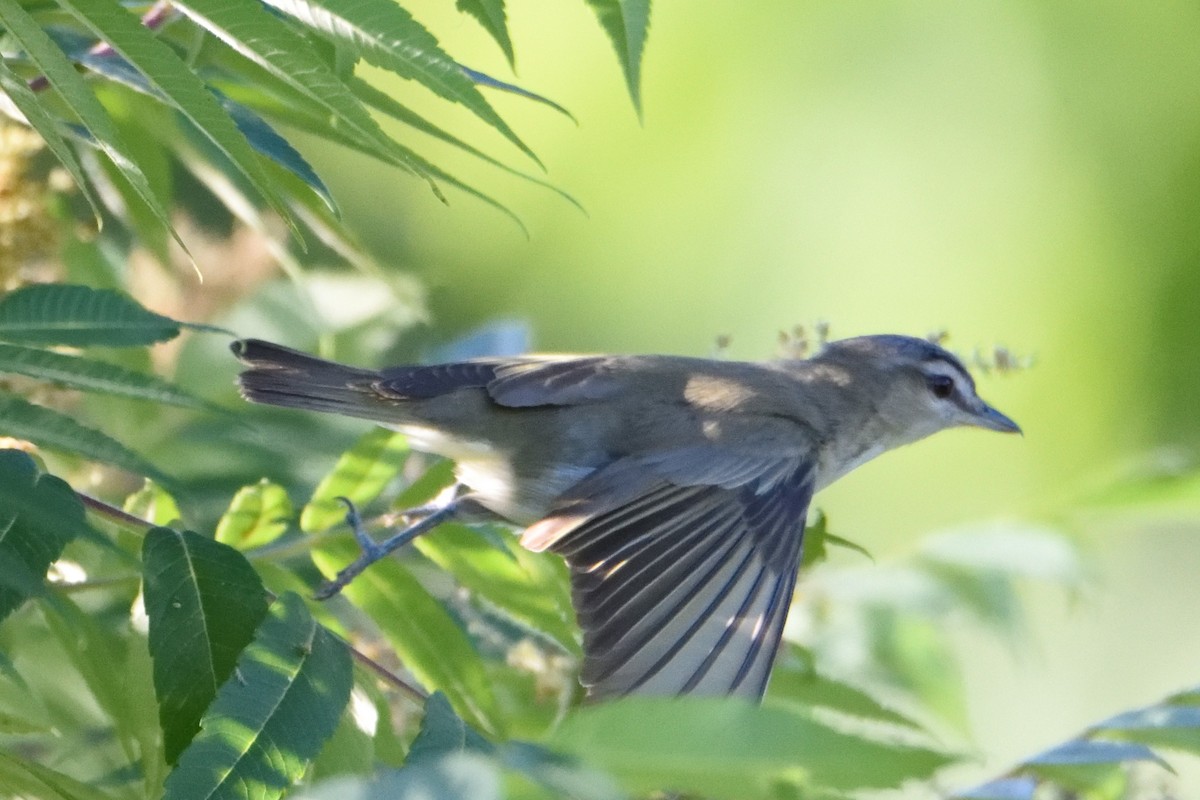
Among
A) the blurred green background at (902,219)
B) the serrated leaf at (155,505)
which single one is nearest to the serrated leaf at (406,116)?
the serrated leaf at (155,505)

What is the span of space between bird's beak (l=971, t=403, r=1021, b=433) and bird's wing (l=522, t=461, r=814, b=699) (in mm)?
906

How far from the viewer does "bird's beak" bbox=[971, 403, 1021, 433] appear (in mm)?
3512

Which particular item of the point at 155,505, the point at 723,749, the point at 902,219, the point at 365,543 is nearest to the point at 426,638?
the point at 365,543

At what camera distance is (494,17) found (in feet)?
5.00

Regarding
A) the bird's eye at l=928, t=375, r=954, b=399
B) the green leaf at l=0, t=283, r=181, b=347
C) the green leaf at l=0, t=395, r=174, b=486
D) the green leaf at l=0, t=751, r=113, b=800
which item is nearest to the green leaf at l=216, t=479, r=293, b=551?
the green leaf at l=0, t=283, r=181, b=347

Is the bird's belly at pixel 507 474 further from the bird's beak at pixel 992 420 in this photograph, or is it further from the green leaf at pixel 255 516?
the bird's beak at pixel 992 420

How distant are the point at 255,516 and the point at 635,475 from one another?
29.6 inches

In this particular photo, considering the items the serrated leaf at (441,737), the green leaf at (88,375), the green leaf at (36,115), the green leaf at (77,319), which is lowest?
the serrated leaf at (441,737)

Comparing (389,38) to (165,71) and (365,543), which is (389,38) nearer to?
(165,71)

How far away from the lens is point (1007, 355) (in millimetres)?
2350

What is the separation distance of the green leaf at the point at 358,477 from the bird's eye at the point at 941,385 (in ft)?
5.40

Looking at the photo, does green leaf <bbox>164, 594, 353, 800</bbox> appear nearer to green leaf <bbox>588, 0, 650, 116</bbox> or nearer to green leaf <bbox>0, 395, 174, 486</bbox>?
green leaf <bbox>0, 395, 174, 486</bbox>

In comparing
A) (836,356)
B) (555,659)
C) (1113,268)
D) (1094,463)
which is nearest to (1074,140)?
(1113,268)

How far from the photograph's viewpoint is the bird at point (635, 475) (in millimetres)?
1992
